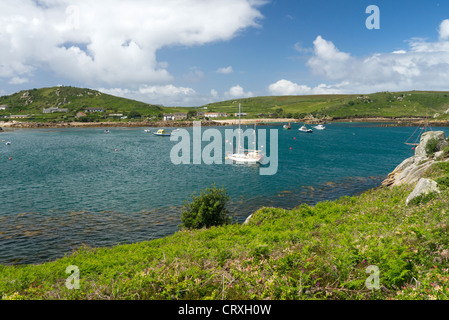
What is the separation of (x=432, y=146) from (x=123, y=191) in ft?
160

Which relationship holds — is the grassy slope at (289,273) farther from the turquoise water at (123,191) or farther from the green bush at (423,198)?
the turquoise water at (123,191)

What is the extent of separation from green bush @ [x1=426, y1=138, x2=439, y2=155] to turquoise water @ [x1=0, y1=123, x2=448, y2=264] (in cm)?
916

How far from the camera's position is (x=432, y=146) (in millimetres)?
41125

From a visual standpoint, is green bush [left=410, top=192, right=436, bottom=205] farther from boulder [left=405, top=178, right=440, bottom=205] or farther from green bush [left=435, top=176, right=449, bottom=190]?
green bush [left=435, top=176, right=449, bottom=190]

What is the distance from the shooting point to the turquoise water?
25578 mm

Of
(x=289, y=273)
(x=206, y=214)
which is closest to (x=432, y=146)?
(x=206, y=214)

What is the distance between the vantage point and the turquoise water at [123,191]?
25.6 meters

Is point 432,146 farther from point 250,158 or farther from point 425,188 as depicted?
point 250,158

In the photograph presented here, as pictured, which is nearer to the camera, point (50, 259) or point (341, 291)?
point (341, 291)

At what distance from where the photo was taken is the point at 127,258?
14.7 metres

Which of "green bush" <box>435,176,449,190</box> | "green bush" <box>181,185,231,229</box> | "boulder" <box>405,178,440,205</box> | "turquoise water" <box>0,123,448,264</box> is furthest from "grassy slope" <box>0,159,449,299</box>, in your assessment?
"turquoise water" <box>0,123,448,264</box>

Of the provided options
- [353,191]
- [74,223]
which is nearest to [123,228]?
[74,223]

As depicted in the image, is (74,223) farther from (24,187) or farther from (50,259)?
(24,187)
